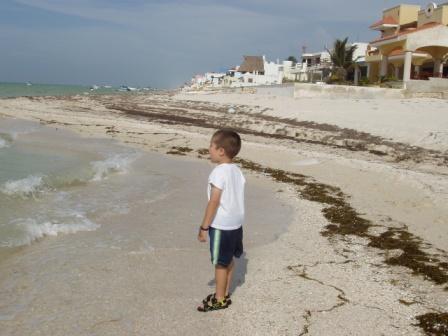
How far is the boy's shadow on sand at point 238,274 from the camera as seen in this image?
4469 mm

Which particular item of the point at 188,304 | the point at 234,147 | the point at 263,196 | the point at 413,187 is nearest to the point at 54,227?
the point at 188,304

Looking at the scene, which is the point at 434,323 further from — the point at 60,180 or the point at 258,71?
the point at 258,71

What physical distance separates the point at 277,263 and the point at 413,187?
5030 millimetres

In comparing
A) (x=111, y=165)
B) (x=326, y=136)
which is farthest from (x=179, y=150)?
(x=326, y=136)

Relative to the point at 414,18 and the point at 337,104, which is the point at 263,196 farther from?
the point at 414,18

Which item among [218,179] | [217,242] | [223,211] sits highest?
[218,179]

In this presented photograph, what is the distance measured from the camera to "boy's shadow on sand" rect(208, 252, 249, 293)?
4.47 meters

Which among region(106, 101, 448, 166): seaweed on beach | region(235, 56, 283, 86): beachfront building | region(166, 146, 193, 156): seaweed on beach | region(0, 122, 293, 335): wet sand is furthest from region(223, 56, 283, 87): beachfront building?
region(0, 122, 293, 335): wet sand

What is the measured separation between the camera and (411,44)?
3016cm

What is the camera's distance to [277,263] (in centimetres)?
506

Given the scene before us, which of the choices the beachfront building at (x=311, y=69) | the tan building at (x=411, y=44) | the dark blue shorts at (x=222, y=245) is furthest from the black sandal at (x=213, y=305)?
the beachfront building at (x=311, y=69)

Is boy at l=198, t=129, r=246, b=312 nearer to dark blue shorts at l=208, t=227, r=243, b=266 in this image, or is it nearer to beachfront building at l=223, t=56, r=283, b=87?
dark blue shorts at l=208, t=227, r=243, b=266

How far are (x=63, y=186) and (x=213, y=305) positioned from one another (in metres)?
6.15

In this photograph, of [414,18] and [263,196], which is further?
[414,18]
